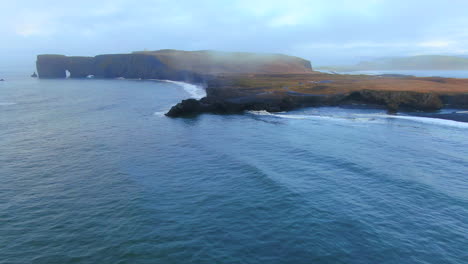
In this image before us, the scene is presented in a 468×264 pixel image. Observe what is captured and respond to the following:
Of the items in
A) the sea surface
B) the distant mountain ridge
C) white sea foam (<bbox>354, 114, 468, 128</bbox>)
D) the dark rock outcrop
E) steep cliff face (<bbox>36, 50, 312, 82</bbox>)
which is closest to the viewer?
the sea surface

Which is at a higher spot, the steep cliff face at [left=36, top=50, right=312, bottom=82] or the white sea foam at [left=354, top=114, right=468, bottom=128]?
the steep cliff face at [left=36, top=50, right=312, bottom=82]

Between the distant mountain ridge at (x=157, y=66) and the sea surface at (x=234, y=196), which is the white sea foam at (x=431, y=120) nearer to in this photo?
the sea surface at (x=234, y=196)

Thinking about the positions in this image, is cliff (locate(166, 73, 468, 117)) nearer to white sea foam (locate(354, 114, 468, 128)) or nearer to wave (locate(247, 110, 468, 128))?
wave (locate(247, 110, 468, 128))

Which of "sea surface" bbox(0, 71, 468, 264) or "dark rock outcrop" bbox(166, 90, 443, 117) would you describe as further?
"dark rock outcrop" bbox(166, 90, 443, 117)

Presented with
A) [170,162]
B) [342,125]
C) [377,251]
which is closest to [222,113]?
[342,125]

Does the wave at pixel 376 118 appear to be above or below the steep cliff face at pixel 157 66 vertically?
below

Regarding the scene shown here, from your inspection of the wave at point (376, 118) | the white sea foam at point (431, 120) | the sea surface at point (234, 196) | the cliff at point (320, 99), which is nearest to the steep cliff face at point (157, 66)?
the cliff at point (320, 99)

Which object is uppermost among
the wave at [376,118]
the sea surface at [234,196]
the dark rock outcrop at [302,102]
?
the dark rock outcrop at [302,102]

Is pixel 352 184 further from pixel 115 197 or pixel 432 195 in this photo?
pixel 115 197

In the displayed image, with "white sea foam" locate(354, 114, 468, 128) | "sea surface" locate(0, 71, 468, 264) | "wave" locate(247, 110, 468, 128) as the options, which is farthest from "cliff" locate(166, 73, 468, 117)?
"sea surface" locate(0, 71, 468, 264)
